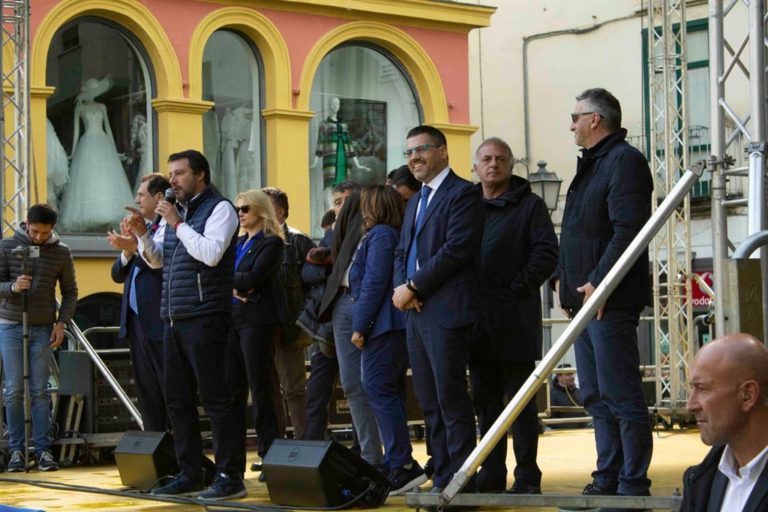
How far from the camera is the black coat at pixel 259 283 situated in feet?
28.8

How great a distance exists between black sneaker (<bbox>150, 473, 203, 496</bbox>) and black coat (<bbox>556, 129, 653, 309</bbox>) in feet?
8.52

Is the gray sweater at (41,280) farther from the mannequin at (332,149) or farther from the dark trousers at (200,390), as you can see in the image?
the mannequin at (332,149)

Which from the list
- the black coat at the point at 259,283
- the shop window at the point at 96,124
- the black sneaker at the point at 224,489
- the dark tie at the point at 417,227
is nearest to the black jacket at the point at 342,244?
the black coat at the point at 259,283

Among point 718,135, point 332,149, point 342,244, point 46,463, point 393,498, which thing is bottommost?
point 46,463

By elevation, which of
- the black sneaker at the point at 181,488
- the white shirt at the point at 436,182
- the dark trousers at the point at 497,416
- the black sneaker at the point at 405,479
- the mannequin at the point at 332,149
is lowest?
the black sneaker at the point at 181,488

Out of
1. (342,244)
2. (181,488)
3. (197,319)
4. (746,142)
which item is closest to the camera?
(746,142)

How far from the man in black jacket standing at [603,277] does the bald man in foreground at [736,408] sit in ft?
9.41

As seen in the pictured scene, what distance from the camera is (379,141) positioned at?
19594 mm

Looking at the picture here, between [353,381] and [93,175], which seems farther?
[93,175]

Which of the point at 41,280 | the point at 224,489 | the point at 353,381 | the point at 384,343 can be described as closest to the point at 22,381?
the point at 41,280

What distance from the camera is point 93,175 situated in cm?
1709

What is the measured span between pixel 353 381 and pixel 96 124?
974 cm

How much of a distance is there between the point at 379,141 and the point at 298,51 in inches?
69.1

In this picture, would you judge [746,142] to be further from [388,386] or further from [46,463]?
[46,463]
